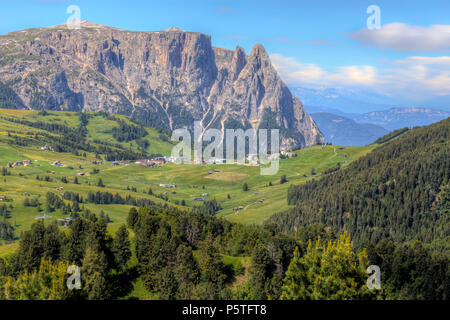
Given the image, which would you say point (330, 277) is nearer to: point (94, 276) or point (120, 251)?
point (94, 276)

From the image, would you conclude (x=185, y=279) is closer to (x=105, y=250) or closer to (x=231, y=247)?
(x=105, y=250)

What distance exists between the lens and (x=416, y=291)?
364 ft

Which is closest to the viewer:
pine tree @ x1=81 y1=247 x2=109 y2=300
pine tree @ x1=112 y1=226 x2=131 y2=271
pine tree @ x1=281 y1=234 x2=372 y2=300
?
pine tree @ x1=281 y1=234 x2=372 y2=300

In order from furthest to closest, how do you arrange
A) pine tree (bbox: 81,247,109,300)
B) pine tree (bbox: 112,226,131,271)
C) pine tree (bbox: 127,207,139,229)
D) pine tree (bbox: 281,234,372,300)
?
1. pine tree (bbox: 127,207,139,229)
2. pine tree (bbox: 112,226,131,271)
3. pine tree (bbox: 81,247,109,300)
4. pine tree (bbox: 281,234,372,300)

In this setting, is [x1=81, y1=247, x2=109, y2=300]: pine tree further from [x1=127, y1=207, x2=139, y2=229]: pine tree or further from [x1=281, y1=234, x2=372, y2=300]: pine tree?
[x1=127, y1=207, x2=139, y2=229]: pine tree

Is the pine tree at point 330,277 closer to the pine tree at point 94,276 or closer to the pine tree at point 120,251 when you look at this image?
the pine tree at point 94,276

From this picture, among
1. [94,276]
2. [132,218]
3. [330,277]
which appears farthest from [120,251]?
[330,277]

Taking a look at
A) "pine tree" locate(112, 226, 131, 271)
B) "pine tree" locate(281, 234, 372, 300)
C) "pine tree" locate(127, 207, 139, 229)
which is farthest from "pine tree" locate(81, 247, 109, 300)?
"pine tree" locate(127, 207, 139, 229)

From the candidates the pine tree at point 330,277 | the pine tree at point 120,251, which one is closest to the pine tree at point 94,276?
the pine tree at point 120,251
